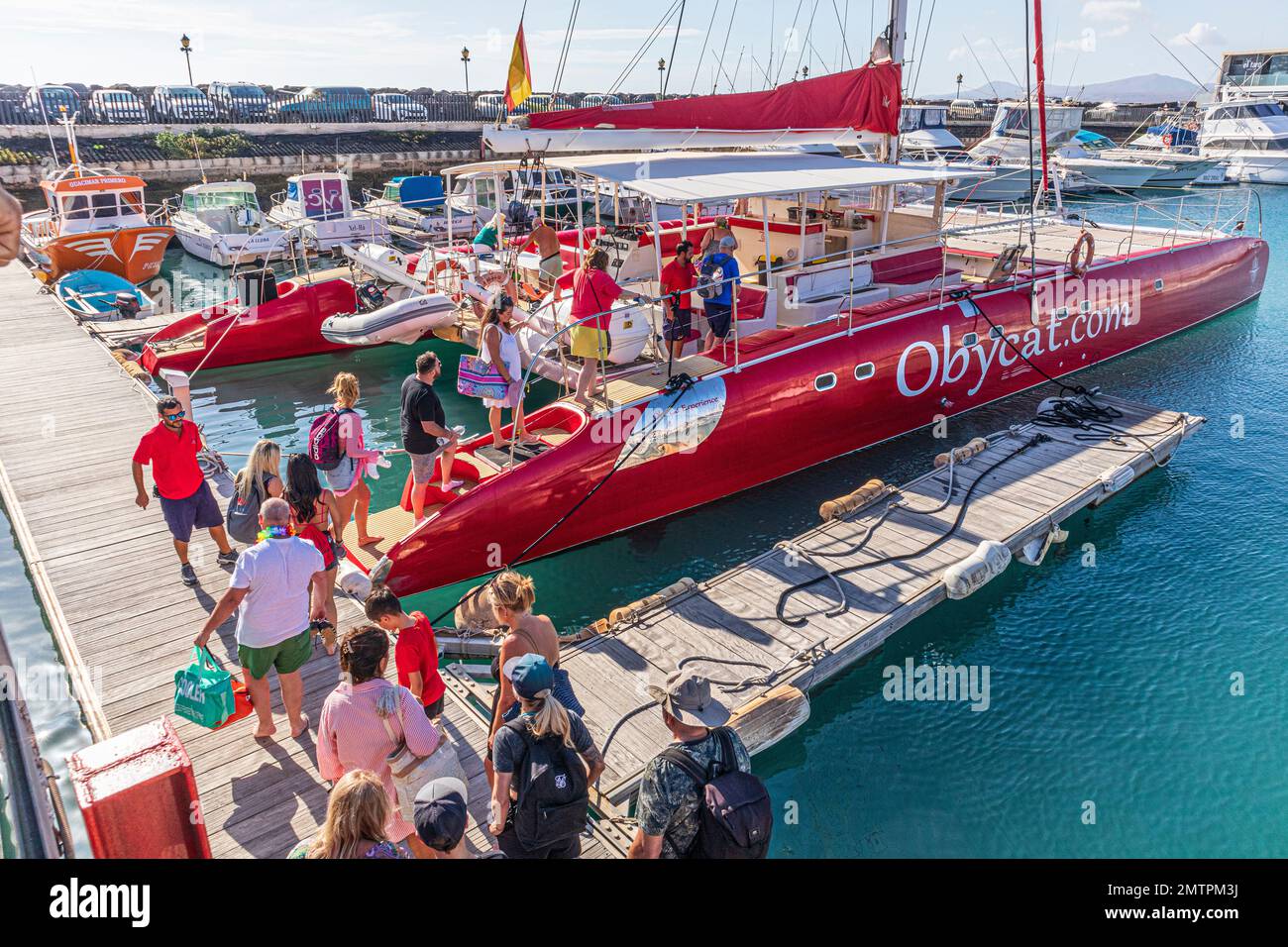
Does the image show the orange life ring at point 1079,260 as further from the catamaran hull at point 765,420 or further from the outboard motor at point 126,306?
the outboard motor at point 126,306

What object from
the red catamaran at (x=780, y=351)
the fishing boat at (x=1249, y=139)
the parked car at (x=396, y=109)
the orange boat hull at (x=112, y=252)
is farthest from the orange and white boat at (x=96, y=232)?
the fishing boat at (x=1249, y=139)

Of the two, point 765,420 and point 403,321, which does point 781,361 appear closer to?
point 765,420

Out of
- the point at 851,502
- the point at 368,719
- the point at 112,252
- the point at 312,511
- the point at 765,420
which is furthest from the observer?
the point at 112,252

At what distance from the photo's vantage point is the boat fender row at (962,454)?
1073 centimetres

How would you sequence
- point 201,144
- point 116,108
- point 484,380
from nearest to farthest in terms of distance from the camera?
point 484,380 → point 201,144 → point 116,108

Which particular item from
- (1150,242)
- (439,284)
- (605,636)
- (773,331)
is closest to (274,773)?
(605,636)

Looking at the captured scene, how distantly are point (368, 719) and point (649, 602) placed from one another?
394cm

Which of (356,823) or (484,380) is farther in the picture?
(484,380)

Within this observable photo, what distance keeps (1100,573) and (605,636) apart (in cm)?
594

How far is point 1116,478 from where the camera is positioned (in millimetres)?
10383

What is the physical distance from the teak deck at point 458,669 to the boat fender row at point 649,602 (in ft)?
0.18

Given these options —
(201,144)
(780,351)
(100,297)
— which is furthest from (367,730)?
(201,144)
